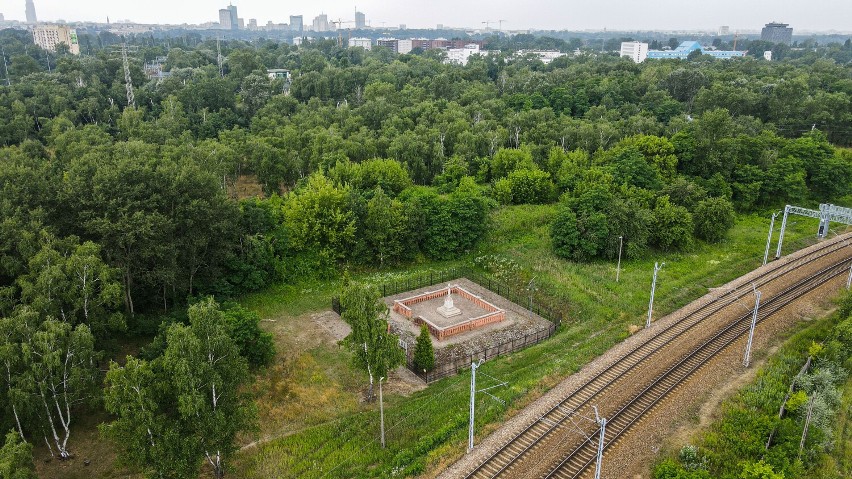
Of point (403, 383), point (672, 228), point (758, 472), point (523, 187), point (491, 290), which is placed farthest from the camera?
point (523, 187)

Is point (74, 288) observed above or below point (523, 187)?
above

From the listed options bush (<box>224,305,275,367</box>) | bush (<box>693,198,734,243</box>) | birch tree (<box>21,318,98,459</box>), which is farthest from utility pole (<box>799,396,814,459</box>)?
birch tree (<box>21,318,98,459</box>)

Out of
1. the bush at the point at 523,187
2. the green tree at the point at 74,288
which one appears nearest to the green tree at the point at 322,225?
the green tree at the point at 74,288

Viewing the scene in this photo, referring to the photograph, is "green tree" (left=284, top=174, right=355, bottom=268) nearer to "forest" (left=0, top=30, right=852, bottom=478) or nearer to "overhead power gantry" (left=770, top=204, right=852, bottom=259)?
"forest" (left=0, top=30, right=852, bottom=478)

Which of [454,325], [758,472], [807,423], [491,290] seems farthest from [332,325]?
[807,423]

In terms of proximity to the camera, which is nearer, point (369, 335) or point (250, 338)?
point (369, 335)

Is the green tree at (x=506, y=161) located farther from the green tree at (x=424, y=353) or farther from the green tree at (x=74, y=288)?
the green tree at (x=74, y=288)

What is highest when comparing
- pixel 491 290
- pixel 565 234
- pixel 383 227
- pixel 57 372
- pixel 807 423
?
pixel 57 372

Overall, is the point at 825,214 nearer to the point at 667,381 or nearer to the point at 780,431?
the point at 667,381
